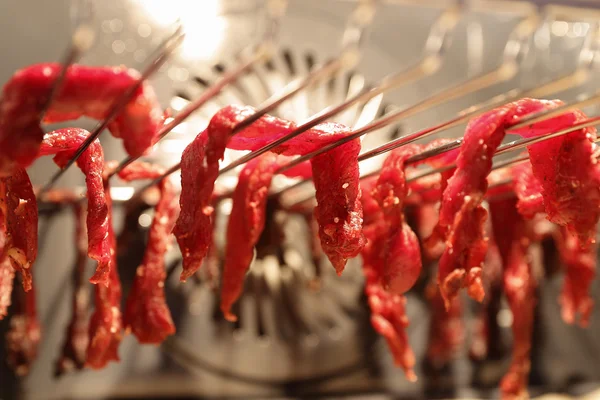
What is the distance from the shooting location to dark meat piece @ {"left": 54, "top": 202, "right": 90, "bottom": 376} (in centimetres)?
195

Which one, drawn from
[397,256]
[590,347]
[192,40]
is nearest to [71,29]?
[192,40]

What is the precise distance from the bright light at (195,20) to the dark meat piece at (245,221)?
42.7 inches

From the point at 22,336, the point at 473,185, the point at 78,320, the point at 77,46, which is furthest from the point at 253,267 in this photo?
the point at 77,46

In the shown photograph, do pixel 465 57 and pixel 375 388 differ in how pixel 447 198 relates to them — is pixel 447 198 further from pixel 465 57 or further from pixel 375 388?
pixel 465 57

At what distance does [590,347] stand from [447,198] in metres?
2.26

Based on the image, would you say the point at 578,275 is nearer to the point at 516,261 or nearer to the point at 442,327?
the point at 516,261

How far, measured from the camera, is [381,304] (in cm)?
172

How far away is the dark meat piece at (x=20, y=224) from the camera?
47.4 inches

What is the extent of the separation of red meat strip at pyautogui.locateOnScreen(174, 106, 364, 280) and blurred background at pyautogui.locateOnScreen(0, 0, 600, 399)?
874mm

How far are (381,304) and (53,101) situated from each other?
1.07 m

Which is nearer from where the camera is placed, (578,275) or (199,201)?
(199,201)

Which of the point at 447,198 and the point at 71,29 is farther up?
the point at 71,29

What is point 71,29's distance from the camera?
2293 millimetres

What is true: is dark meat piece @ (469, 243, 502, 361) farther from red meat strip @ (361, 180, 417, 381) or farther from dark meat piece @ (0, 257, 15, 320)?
dark meat piece @ (0, 257, 15, 320)
